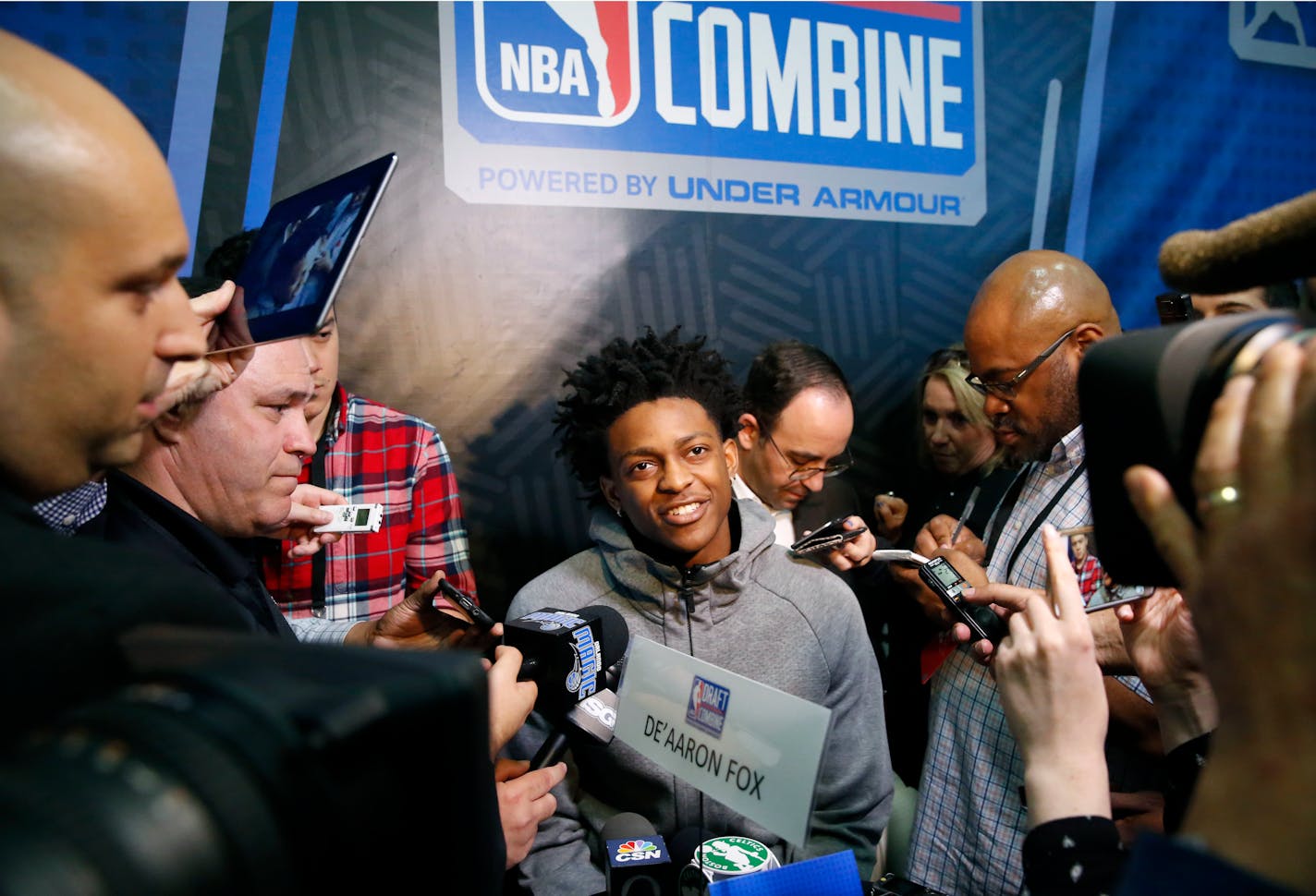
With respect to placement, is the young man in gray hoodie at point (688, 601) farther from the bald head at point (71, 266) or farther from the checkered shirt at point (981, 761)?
the bald head at point (71, 266)

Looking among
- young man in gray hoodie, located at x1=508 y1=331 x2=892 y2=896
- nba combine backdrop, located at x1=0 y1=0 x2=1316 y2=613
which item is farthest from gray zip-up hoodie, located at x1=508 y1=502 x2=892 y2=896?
nba combine backdrop, located at x1=0 y1=0 x2=1316 y2=613

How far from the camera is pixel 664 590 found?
1864 mm

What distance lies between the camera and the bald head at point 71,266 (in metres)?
0.59

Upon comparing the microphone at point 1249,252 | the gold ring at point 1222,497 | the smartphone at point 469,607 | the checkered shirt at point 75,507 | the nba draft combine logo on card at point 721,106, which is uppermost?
the nba draft combine logo on card at point 721,106

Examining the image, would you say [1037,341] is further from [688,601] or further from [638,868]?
[638,868]

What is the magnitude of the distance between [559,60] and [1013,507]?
1.88m

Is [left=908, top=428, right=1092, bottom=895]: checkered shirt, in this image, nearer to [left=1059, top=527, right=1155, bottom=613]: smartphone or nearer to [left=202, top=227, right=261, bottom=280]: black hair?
[left=1059, top=527, right=1155, bottom=613]: smartphone

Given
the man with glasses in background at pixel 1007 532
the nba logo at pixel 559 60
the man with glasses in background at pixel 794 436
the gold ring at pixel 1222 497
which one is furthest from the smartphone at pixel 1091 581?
the nba logo at pixel 559 60

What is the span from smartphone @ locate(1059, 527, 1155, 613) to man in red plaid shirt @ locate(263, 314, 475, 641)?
147 cm

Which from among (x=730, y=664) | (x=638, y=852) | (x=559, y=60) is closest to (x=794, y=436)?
(x=730, y=664)

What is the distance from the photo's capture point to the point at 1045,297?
80.3 inches

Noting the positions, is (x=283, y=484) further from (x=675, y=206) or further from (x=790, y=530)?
(x=675, y=206)

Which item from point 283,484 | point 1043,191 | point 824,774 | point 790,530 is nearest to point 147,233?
point 283,484

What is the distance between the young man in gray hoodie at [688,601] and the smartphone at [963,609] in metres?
0.32
